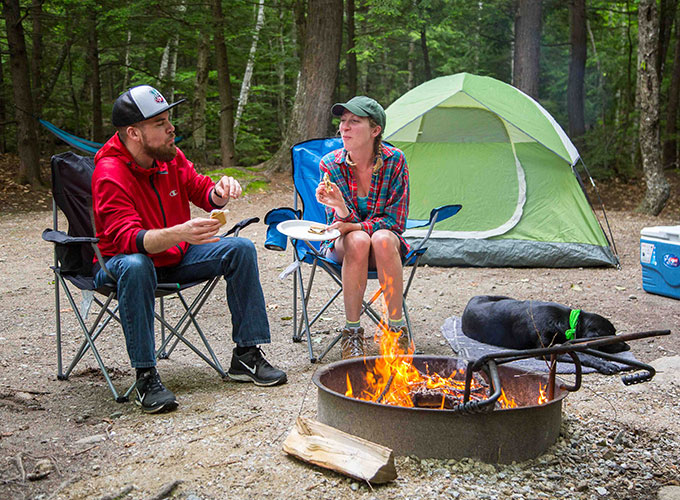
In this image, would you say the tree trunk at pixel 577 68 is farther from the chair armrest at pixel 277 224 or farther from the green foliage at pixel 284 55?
the chair armrest at pixel 277 224

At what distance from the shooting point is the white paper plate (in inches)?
110

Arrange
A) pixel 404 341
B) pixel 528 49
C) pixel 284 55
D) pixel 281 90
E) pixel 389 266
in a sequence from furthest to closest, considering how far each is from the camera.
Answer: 1. pixel 281 90
2. pixel 284 55
3. pixel 528 49
4. pixel 404 341
5. pixel 389 266

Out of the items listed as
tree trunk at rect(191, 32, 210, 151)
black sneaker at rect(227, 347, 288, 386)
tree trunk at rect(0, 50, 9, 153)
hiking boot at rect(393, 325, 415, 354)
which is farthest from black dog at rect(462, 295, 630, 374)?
tree trunk at rect(0, 50, 9, 153)

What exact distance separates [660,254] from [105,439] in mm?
3562

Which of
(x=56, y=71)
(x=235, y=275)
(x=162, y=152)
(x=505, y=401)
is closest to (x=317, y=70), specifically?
(x=56, y=71)

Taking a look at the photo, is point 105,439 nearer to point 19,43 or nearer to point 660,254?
point 660,254

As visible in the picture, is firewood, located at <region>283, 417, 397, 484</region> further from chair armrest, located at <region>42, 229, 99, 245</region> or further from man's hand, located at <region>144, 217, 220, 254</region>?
chair armrest, located at <region>42, 229, 99, 245</region>

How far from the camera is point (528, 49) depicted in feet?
30.2

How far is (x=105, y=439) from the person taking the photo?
2.06m

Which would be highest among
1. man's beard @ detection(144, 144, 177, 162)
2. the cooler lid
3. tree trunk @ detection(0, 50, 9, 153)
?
tree trunk @ detection(0, 50, 9, 153)

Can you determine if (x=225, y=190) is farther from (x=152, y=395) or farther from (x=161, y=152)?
(x=152, y=395)

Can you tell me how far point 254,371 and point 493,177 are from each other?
3497 millimetres

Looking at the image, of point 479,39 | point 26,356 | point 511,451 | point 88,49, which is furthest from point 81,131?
point 511,451

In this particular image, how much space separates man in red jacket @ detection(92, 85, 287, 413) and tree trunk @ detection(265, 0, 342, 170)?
557cm
